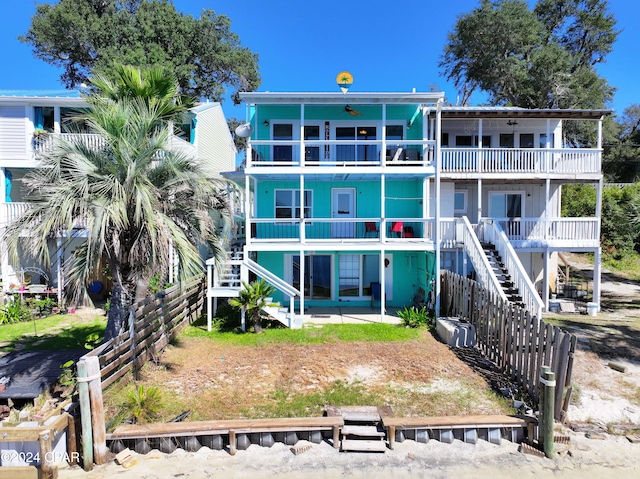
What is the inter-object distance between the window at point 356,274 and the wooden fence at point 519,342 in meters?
4.48

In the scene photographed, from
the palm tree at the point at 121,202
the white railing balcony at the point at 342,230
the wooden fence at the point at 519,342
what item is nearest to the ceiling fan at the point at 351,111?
the white railing balcony at the point at 342,230

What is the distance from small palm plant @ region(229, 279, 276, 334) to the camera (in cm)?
1093

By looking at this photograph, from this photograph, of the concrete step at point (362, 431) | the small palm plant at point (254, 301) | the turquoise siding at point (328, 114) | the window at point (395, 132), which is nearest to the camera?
the concrete step at point (362, 431)

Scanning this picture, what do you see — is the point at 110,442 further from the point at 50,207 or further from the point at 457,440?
the point at 457,440

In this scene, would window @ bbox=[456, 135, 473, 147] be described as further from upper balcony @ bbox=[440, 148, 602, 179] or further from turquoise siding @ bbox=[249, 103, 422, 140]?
turquoise siding @ bbox=[249, 103, 422, 140]

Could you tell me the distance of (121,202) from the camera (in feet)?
19.0

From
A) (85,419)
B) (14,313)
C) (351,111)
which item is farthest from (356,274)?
(14,313)

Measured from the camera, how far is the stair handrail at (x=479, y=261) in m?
10.7

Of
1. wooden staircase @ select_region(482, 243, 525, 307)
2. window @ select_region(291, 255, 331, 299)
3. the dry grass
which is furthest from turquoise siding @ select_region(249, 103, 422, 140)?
the dry grass

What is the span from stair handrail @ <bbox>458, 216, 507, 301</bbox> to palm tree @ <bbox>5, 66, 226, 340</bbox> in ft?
27.4

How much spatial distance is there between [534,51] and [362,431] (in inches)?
1428

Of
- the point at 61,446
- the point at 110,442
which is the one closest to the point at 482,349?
the point at 110,442

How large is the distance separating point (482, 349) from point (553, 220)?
8037mm

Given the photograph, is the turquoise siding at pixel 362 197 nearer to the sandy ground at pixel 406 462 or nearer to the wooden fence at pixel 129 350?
the wooden fence at pixel 129 350
